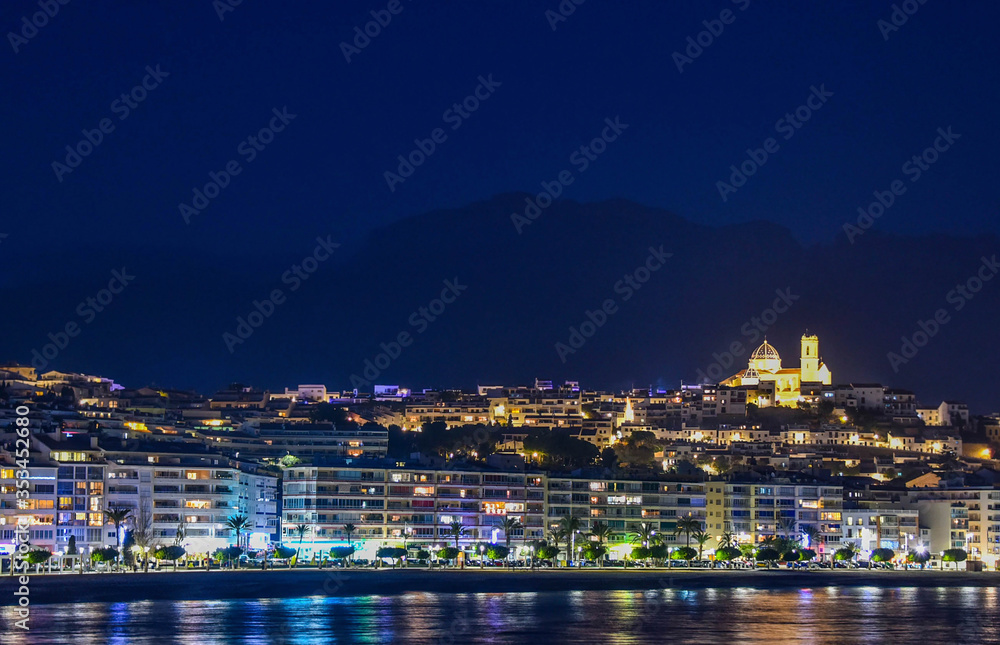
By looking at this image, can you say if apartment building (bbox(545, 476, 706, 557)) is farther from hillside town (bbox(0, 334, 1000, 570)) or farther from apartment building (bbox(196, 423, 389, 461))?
apartment building (bbox(196, 423, 389, 461))

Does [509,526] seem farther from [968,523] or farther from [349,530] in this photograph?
[968,523]

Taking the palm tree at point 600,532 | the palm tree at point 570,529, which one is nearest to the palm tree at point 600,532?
the palm tree at point 600,532

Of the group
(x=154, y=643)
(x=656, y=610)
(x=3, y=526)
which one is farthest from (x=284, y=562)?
(x=154, y=643)

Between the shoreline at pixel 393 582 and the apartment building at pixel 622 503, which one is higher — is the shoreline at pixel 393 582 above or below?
below

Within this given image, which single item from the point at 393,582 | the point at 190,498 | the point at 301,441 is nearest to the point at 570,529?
the point at 190,498

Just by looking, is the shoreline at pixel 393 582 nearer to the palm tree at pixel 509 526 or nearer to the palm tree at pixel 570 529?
the palm tree at pixel 570 529

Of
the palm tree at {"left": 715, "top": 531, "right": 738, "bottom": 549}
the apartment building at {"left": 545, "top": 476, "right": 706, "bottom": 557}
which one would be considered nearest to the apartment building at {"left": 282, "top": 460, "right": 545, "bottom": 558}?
the apartment building at {"left": 545, "top": 476, "right": 706, "bottom": 557}

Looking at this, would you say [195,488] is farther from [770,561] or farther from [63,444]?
[770,561]
